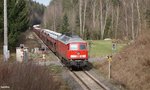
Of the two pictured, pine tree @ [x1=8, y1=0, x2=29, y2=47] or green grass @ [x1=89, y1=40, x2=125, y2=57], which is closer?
green grass @ [x1=89, y1=40, x2=125, y2=57]

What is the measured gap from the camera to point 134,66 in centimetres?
2566

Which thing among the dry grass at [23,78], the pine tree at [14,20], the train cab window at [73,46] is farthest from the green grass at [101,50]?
the dry grass at [23,78]

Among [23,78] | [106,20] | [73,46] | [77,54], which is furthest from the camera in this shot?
[106,20]

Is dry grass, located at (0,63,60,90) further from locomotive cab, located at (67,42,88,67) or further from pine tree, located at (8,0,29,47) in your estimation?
pine tree, located at (8,0,29,47)

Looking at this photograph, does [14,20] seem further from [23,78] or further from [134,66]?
[23,78]

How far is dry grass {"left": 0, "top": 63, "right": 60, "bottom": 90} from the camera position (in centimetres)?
1121

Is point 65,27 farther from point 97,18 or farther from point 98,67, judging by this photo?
point 98,67

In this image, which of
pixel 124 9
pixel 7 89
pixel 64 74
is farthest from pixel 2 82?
pixel 124 9

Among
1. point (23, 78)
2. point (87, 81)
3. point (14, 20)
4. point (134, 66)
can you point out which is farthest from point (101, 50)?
point (23, 78)

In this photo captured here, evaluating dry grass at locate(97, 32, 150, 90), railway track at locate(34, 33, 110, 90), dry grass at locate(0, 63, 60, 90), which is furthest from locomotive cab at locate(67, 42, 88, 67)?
dry grass at locate(0, 63, 60, 90)

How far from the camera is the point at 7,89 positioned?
10773mm

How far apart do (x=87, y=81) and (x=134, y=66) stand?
12.2ft

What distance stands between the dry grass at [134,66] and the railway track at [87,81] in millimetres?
1545

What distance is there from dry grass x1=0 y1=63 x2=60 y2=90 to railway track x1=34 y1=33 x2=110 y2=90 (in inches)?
361
